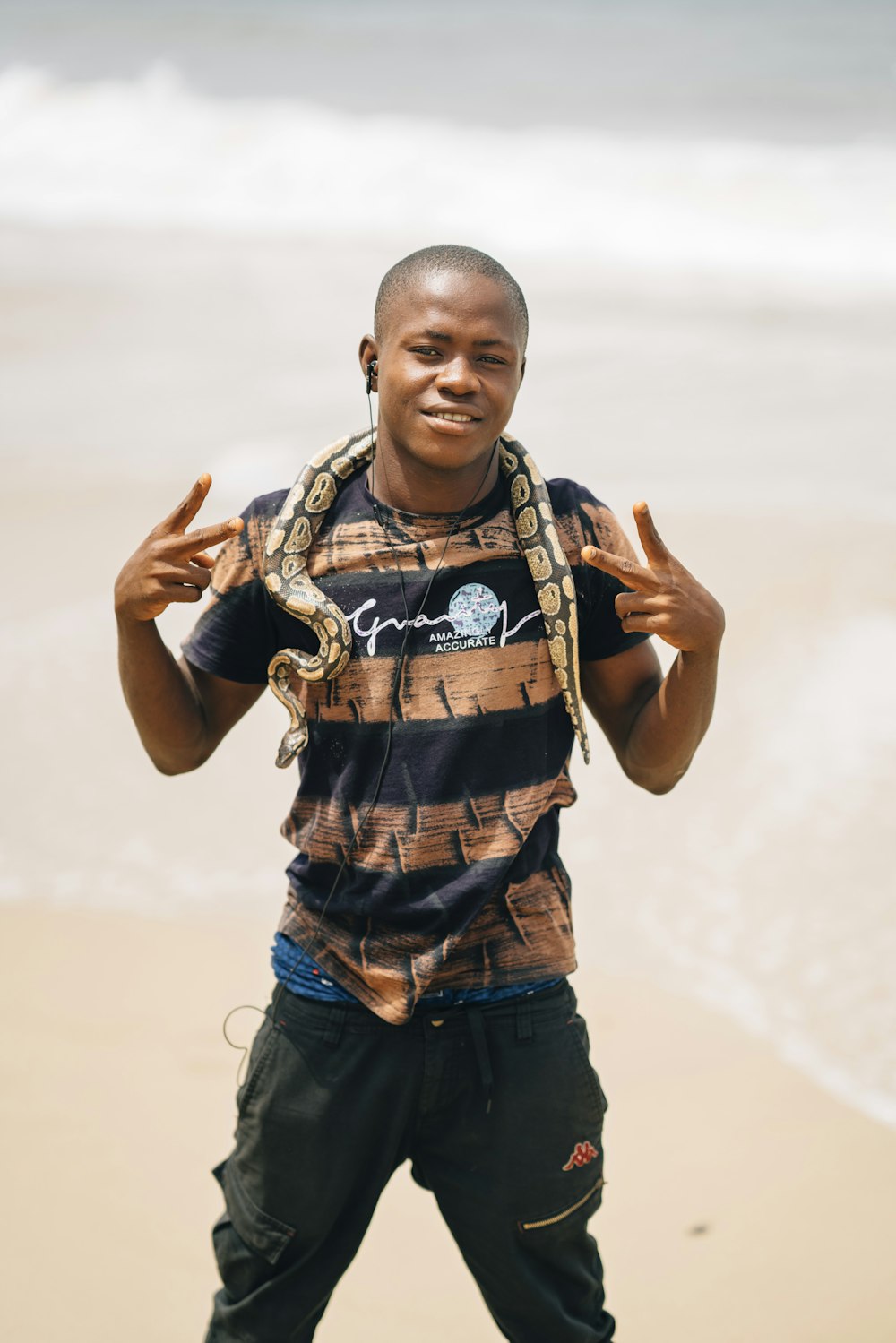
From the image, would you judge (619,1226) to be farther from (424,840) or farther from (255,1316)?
(424,840)

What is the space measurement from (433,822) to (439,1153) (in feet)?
1.87

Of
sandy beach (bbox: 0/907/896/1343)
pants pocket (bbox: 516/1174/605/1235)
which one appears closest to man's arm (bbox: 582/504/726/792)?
pants pocket (bbox: 516/1174/605/1235)

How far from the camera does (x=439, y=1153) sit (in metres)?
2.24

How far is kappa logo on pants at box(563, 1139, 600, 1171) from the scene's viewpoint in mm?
2197

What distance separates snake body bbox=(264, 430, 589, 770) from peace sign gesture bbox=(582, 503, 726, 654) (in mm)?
125

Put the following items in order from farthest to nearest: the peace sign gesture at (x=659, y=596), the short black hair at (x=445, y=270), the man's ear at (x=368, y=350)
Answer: the man's ear at (x=368, y=350) → the short black hair at (x=445, y=270) → the peace sign gesture at (x=659, y=596)

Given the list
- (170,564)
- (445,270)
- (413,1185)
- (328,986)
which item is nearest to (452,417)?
(445,270)

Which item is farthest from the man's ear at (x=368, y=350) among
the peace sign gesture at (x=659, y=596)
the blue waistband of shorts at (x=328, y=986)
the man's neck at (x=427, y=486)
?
the blue waistband of shorts at (x=328, y=986)

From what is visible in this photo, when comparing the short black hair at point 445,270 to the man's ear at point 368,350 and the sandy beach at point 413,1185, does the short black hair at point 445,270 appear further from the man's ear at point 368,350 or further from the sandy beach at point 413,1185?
the sandy beach at point 413,1185

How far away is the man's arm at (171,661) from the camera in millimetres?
2146

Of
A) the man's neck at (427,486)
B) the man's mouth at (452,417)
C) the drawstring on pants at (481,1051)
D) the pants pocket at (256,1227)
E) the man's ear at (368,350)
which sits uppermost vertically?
the man's ear at (368,350)

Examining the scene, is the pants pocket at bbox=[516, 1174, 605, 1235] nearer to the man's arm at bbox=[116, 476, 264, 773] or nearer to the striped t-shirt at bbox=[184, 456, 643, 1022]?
the striped t-shirt at bbox=[184, 456, 643, 1022]

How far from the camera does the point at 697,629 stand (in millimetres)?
2145

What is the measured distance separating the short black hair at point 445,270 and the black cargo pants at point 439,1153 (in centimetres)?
118
